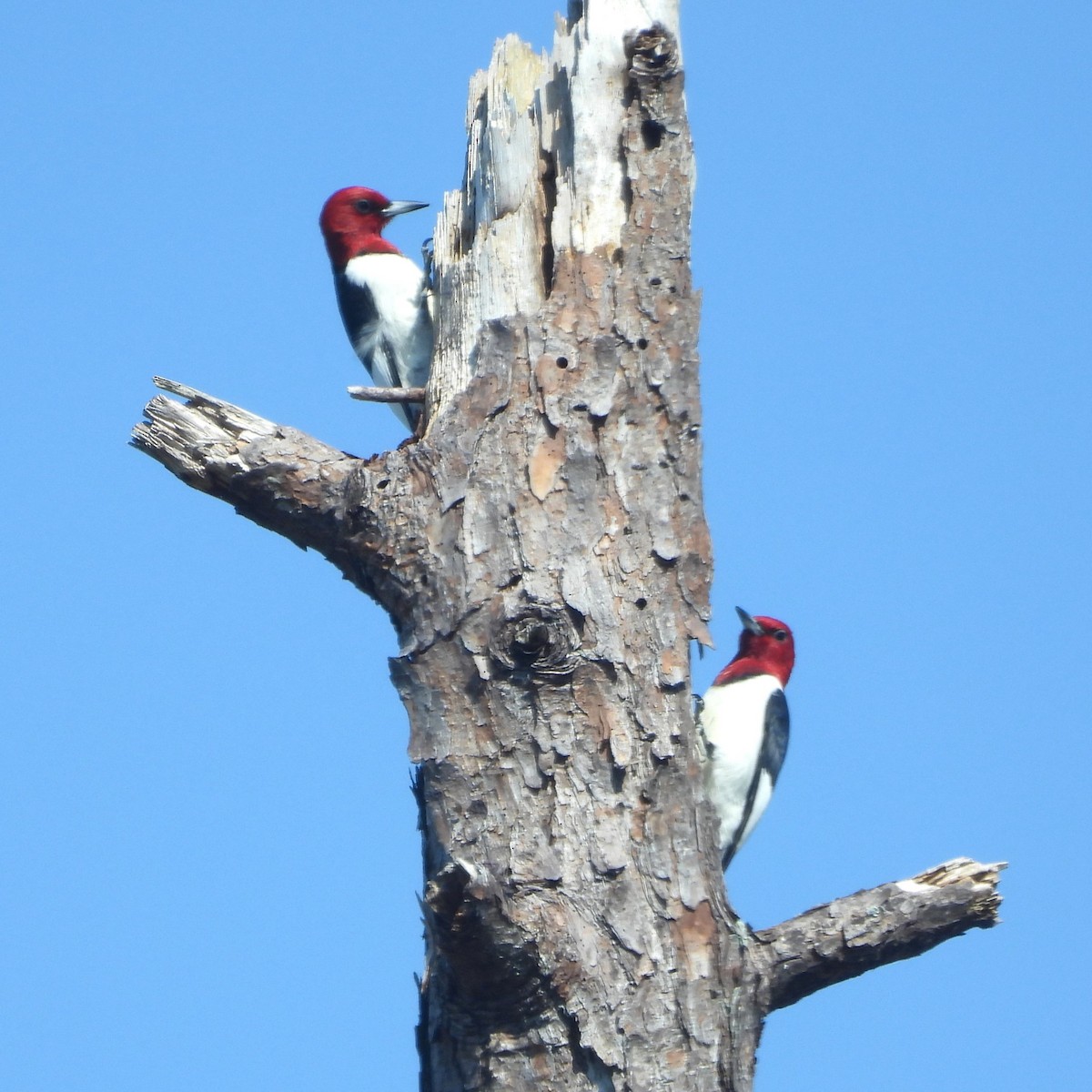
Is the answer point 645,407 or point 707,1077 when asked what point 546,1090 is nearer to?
point 707,1077

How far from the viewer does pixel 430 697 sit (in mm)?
3607

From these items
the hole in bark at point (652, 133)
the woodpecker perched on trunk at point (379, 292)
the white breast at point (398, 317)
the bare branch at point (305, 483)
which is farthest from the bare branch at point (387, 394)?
the white breast at point (398, 317)

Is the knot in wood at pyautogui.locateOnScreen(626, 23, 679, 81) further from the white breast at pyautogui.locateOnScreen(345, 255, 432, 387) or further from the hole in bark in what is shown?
the white breast at pyautogui.locateOnScreen(345, 255, 432, 387)

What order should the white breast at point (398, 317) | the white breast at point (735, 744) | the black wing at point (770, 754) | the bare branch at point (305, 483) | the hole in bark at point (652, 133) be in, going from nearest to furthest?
1. the bare branch at point (305, 483)
2. the hole in bark at point (652, 133)
3. the white breast at point (735, 744)
4. the black wing at point (770, 754)
5. the white breast at point (398, 317)

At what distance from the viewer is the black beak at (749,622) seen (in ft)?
22.0

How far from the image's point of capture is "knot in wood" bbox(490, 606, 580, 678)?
353cm

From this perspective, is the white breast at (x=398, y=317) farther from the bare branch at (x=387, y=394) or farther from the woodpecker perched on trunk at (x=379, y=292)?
the bare branch at (x=387, y=394)

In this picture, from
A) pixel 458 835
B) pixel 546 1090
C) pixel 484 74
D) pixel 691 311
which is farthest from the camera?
pixel 484 74

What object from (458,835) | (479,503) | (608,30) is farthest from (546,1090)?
(608,30)

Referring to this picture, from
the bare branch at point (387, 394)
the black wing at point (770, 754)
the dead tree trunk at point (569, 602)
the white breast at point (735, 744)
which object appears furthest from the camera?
the black wing at point (770, 754)

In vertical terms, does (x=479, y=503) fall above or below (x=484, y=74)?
below

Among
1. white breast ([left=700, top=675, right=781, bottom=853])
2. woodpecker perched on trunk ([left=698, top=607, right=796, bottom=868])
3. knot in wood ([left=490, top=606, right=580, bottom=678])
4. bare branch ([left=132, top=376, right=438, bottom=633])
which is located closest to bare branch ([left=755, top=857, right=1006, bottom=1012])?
knot in wood ([left=490, top=606, right=580, bottom=678])

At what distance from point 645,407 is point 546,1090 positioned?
5.67 ft

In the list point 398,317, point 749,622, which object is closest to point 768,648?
point 749,622
